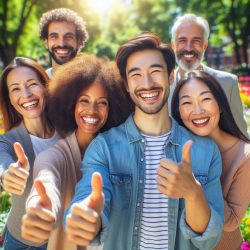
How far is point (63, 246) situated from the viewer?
2646 mm

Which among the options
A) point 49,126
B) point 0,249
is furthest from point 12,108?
point 0,249

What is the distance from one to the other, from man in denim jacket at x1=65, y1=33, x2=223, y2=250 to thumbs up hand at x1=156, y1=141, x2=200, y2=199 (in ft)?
0.36

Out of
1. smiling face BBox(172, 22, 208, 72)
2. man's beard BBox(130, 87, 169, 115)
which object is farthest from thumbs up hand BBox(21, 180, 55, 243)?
smiling face BBox(172, 22, 208, 72)

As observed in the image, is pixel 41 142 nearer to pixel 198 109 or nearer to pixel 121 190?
pixel 121 190

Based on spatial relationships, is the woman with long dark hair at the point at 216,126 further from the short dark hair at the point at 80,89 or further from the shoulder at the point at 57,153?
the shoulder at the point at 57,153

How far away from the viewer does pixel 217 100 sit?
2.79 meters

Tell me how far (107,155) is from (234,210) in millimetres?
894

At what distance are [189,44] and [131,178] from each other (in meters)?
2.71

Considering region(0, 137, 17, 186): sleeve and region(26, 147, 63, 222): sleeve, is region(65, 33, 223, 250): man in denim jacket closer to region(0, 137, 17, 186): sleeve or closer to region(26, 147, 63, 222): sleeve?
region(26, 147, 63, 222): sleeve

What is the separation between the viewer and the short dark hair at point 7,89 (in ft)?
10.4

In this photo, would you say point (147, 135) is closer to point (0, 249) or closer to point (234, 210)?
point (234, 210)

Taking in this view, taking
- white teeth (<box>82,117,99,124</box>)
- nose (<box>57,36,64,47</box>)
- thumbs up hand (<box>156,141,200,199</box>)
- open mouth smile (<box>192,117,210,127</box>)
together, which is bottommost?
thumbs up hand (<box>156,141,200,199</box>)

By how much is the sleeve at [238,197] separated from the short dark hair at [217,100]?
0.25 metres

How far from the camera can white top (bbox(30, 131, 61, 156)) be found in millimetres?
3063
